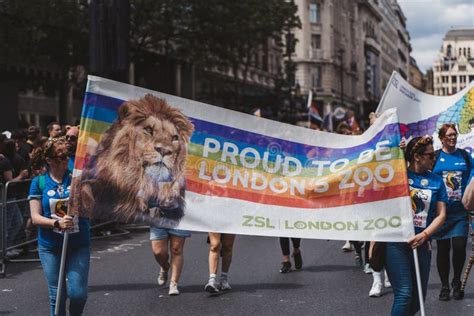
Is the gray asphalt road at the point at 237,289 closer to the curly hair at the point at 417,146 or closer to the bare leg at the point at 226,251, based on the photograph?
the bare leg at the point at 226,251

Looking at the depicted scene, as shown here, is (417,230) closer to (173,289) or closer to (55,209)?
(55,209)

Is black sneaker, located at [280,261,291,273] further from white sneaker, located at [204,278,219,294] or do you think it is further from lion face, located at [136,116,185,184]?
lion face, located at [136,116,185,184]

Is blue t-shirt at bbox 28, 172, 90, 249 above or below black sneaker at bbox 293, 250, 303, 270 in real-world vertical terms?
above

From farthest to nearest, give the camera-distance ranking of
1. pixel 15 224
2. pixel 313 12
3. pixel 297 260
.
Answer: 1. pixel 313 12
2. pixel 15 224
3. pixel 297 260

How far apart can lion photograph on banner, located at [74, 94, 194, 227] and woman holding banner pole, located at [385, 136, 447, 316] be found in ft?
5.09

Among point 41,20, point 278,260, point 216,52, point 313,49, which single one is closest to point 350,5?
point 313,49

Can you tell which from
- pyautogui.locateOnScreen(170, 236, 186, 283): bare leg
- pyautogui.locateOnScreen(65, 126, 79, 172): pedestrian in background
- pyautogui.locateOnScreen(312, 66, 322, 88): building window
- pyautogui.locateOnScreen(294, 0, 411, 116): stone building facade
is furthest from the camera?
pyautogui.locateOnScreen(312, 66, 322, 88): building window

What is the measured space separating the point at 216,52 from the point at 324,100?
6651cm

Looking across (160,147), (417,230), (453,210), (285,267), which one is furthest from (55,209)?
(285,267)

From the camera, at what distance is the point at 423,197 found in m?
6.80

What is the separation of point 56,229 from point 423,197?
2564mm

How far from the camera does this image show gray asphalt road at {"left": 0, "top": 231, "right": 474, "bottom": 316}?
29.4 feet

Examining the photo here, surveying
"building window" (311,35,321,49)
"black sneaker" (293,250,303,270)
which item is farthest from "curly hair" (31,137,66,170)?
"building window" (311,35,321,49)

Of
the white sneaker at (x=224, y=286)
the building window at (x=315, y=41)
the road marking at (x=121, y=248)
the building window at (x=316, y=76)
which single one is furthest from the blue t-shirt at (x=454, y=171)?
the building window at (x=315, y=41)
